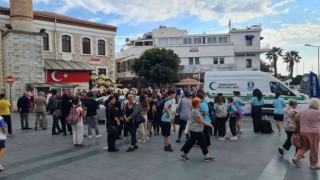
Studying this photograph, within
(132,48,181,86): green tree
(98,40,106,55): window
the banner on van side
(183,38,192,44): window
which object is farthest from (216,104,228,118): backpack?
(183,38,192,44): window

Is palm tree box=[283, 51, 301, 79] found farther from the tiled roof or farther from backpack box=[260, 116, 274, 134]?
backpack box=[260, 116, 274, 134]

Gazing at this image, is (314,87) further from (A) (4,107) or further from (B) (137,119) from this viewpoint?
(A) (4,107)

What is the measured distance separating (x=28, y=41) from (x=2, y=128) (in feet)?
60.5

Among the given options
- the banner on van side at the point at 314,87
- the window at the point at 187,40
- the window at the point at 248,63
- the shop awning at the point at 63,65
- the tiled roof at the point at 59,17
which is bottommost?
the banner on van side at the point at 314,87

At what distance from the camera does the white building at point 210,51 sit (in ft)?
161

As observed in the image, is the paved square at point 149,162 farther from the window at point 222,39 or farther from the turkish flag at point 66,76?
the window at point 222,39

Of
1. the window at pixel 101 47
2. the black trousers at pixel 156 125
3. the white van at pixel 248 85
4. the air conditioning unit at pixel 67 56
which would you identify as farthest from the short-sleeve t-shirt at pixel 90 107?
the window at pixel 101 47

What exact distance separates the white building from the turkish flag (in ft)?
59.3

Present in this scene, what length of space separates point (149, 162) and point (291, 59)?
88292 millimetres

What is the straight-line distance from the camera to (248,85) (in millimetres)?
15703

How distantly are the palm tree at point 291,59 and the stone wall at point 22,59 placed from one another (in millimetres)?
79652

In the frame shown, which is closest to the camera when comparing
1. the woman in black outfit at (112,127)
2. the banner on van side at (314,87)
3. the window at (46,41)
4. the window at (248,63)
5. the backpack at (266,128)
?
the woman in black outfit at (112,127)

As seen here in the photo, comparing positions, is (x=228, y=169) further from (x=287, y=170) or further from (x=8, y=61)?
(x=8, y=61)

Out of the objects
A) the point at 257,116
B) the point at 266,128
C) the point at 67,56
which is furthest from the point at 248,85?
the point at 67,56
